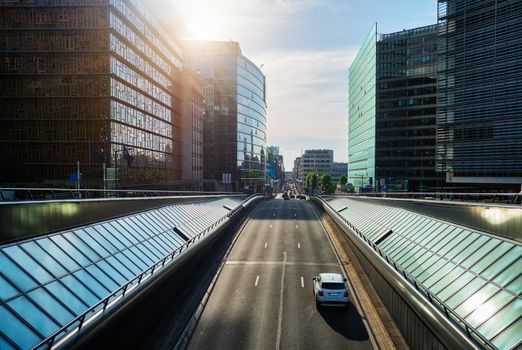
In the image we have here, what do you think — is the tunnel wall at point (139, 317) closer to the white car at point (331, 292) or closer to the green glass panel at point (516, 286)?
the white car at point (331, 292)

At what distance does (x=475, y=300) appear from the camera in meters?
12.5

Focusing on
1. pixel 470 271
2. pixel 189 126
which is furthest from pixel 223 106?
pixel 470 271

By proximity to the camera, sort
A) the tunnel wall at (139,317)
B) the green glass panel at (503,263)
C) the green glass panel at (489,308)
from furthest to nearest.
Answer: the green glass panel at (503,263) → the green glass panel at (489,308) → the tunnel wall at (139,317)

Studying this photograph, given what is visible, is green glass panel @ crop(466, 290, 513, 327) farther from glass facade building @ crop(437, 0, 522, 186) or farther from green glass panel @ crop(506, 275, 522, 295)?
glass facade building @ crop(437, 0, 522, 186)

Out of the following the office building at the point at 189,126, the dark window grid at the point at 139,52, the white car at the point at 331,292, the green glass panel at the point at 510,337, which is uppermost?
the dark window grid at the point at 139,52

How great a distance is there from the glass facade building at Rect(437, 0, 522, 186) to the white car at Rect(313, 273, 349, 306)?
5477 centimetres

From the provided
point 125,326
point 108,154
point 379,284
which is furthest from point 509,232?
point 108,154

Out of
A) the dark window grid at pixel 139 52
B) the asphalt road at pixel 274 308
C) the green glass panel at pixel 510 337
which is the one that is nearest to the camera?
the green glass panel at pixel 510 337

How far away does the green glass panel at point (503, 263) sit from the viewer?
12727 millimetres

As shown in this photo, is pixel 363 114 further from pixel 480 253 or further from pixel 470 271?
pixel 470 271

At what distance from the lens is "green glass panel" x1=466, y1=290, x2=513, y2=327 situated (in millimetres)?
11344

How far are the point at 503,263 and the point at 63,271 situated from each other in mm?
15080

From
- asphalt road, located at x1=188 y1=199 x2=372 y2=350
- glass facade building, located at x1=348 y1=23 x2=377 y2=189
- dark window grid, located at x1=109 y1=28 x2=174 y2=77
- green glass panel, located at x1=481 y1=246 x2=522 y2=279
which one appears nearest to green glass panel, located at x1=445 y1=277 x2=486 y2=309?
green glass panel, located at x1=481 y1=246 x2=522 y2=279

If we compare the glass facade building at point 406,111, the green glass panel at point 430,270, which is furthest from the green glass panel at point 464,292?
the glass facade building at point 406,111
